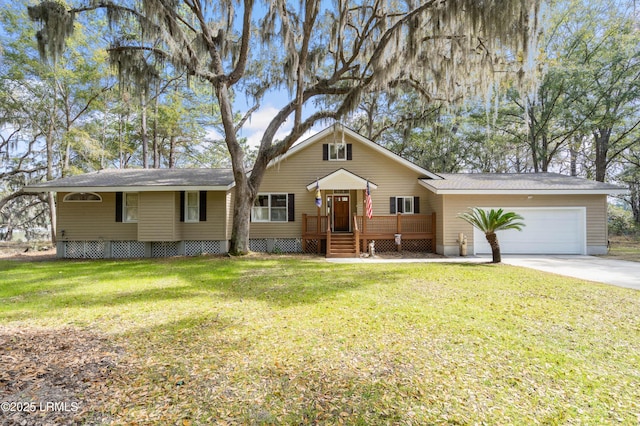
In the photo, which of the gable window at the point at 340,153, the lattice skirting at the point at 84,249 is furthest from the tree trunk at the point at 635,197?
the lattice skirting at the point at 84,249

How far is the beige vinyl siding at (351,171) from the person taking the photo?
14.3 metres

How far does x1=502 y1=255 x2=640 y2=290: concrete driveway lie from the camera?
24.0ft

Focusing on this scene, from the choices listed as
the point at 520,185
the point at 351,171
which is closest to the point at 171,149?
the point at 351,171

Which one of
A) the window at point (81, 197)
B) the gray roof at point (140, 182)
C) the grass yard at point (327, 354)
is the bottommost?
the grass yard at point (327, 354)

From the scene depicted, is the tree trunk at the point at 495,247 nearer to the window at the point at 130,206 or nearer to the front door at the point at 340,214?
the front door at the point at 340,214

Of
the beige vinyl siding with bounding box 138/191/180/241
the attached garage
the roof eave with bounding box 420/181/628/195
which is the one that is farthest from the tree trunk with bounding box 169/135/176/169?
the roof eave with bounding box 420/181/628/195

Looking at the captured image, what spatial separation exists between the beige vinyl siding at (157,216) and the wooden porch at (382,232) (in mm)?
5629

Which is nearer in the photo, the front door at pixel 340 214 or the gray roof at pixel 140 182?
the gray roof at pixel 140 182

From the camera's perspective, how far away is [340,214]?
1498cm

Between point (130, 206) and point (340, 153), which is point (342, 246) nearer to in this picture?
point (340, 153)

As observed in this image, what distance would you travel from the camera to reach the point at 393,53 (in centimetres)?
965

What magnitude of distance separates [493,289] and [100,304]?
782 centimetres

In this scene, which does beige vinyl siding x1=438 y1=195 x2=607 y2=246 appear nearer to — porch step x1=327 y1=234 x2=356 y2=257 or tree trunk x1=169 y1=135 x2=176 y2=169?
porch step x1=327 y1=234 x2=356 y2=257

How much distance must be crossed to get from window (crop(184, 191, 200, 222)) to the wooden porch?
4.74 meters
